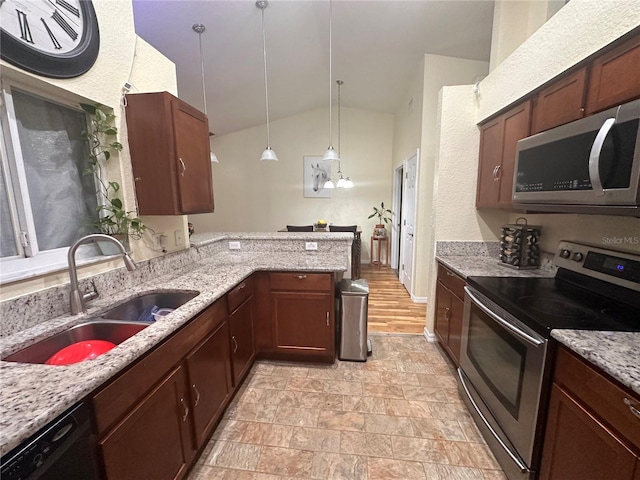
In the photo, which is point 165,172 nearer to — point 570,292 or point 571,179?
point 571,179

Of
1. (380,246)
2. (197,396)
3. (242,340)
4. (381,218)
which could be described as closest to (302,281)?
(242,340)

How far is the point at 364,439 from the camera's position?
1.59 m

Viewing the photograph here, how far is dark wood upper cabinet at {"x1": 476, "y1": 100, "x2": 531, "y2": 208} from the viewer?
71.8 inches

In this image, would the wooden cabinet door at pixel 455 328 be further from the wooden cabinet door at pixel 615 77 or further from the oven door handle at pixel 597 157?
the wooden cabinet door at pixel 615 77

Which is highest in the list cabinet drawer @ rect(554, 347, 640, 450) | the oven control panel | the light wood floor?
the oven control panel

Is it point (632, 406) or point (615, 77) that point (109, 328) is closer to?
point (632, 406)

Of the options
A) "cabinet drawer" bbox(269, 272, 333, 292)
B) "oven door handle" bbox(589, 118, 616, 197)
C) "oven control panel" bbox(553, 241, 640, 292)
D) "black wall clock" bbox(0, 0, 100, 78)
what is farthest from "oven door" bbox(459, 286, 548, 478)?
"black wall clock" bbox(0, 0, 100, 78)

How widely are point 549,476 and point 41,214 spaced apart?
255cm

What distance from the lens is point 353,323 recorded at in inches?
89.9

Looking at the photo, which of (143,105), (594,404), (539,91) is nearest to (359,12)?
(539,91)

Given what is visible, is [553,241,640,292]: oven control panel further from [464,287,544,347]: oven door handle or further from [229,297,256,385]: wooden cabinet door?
[229,297,256,385]: wooden cabinet door

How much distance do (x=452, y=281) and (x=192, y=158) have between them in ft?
6.89

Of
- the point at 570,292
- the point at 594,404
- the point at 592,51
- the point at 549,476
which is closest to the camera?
the point at 594,404

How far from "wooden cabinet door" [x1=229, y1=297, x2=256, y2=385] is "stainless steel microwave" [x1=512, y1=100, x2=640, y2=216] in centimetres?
197
